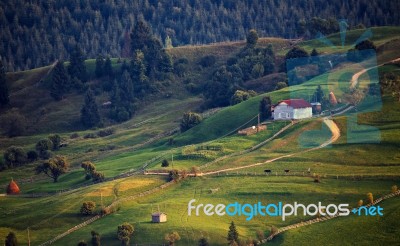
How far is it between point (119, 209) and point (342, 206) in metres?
30.0

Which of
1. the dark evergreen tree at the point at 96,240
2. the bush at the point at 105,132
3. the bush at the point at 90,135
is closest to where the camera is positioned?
the dark evergreen tree at the point at 96,240

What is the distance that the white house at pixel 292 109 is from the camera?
155000 mm

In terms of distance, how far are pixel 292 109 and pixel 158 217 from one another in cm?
4797

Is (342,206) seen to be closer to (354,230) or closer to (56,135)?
(354,230)

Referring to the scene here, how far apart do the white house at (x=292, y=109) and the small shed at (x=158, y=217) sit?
153 feet

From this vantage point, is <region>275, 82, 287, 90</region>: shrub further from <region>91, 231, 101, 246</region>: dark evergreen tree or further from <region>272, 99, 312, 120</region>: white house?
<region>91, 231, 101, 246</region>: dark evergreen tree

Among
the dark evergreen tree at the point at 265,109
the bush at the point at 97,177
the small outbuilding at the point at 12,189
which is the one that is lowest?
the small outbuilding at the point at 12,189

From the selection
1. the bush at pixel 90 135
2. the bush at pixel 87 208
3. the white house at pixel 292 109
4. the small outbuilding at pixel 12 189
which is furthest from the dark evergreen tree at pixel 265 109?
the bush at pixel 87 208

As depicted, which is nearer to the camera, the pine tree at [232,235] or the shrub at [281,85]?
the pine tree at [232,235]

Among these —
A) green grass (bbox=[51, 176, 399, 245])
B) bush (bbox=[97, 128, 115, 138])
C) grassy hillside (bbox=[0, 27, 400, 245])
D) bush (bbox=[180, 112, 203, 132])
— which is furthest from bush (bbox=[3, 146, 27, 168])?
green grass (bbox=[51, 176, 399, 245])

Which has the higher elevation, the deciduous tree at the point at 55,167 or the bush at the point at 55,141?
the bush at the point at 55,141

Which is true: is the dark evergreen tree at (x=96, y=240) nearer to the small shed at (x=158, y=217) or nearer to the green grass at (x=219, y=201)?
the green grass at (x=219, y=201)

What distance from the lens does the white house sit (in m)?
155

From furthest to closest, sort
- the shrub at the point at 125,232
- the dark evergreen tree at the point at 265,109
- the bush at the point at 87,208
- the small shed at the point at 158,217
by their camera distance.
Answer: the dark evergreen tree at the point at 265,109
the bush at the point at 87,208
the small shed at the point at 158,217
the shrub at the point at 125,232
